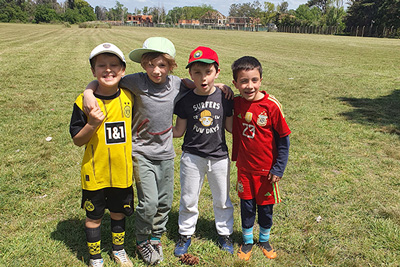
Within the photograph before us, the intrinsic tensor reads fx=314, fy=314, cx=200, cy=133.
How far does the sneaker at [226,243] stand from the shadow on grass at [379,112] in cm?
488

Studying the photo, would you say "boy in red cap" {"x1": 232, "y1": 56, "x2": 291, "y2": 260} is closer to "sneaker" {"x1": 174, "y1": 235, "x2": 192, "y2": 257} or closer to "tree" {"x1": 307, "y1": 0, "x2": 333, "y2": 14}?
"sneaker" {"x1": 174, "y1": 235, "x2": 192, "y2": 257}

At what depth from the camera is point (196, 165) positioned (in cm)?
276

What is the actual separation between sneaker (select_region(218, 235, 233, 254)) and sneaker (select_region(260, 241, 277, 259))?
294 millimetres

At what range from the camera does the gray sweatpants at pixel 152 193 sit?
2.58m

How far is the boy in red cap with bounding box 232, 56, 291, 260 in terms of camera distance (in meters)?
2.56

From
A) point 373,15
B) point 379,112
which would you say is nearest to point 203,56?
point 379,112

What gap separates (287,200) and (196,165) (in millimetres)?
1699

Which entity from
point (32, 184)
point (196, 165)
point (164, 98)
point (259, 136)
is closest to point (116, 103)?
point (164, 98)

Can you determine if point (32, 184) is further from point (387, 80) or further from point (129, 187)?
point (387, 80)

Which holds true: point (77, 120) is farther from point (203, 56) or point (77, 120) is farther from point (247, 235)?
point (247, 235)

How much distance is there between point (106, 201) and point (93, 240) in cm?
34

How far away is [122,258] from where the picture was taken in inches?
107

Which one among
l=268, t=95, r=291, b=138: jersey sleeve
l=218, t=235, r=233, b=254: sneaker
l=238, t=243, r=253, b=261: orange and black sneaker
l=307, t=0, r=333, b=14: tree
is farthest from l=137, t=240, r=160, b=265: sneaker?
l=307, t=0, r=333, b=14: tree

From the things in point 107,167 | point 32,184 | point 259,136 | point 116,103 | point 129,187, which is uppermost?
point 116,103
